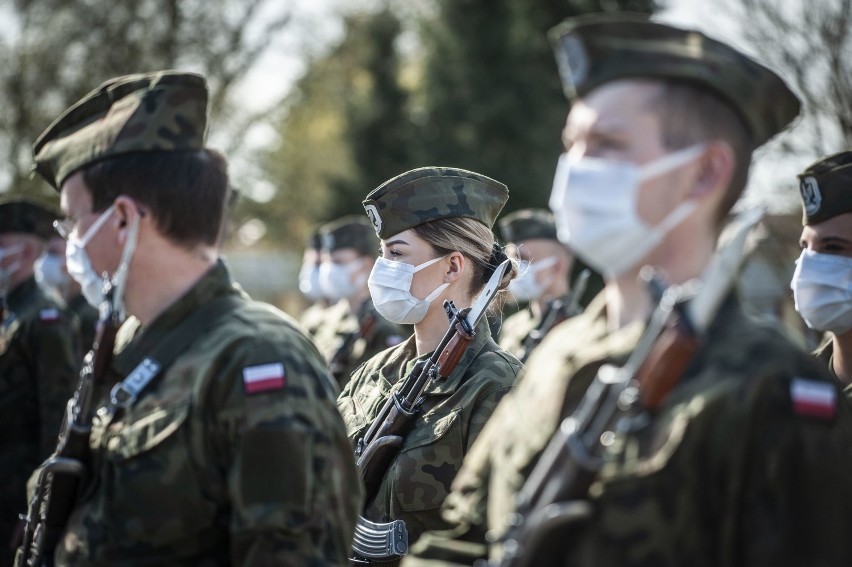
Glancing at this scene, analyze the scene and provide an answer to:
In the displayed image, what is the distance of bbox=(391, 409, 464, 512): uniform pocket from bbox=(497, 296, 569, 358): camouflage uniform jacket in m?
3.98

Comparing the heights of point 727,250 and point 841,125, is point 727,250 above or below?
above

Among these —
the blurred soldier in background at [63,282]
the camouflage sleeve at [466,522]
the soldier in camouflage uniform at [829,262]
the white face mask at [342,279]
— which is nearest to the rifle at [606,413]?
the camouflage sleeve at [466,522]

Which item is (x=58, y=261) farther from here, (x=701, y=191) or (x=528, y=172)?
(x=528, y=172)

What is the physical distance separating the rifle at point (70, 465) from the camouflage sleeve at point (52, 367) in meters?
2.74

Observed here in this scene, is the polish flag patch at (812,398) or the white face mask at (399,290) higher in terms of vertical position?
the polish flag patch at (812,398)

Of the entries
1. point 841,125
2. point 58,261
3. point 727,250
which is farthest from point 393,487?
point 841,125

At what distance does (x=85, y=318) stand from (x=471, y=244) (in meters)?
6.61

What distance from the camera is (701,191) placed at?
2.40 m

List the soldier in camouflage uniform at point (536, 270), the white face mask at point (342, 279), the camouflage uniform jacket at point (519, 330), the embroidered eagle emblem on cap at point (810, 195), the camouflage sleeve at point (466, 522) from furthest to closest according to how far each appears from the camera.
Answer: the white face mask at point (342, 279), the soldier in camouflage uniform at point (536, 270), the camouflage uniform jacket at point (519, 330), the embroidered eagle emblem on cap at point (810, 195), the camouflage sleeve at point (466, 522)

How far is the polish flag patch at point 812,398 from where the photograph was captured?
2180 millimetres

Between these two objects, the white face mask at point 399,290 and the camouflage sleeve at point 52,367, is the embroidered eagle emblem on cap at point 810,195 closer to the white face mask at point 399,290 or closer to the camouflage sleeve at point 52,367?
the white face mask at point 399,290

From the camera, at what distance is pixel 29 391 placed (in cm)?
600

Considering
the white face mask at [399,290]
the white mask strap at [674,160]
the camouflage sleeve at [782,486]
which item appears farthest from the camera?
the white face mask at [399,290]

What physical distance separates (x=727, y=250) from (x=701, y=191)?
0.16 metres
